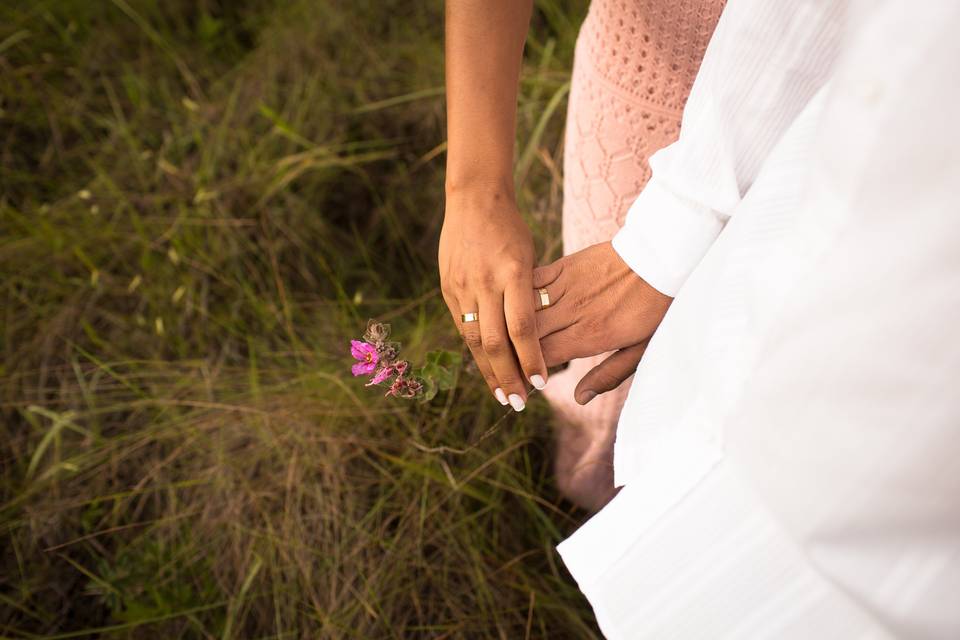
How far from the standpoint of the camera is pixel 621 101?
104 centimetres

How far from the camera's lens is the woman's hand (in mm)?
885

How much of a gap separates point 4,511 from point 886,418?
76.9 inches

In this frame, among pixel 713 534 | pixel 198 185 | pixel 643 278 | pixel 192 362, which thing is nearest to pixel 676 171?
pixel 643 278

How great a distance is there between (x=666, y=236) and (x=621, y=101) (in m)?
0.37

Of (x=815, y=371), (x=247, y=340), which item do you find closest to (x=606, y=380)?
(x=815, y=371)

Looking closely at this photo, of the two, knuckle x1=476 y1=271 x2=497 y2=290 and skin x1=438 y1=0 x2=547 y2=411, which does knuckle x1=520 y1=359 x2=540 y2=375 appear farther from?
knuckle x1=476 y1=271 x2=497 y2=290

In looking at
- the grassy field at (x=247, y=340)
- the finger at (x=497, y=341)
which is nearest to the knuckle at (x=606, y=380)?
the finger at (x=497, y=341)

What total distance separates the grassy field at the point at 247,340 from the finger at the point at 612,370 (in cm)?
42

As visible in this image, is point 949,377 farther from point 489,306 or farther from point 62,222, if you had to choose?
point 62,222

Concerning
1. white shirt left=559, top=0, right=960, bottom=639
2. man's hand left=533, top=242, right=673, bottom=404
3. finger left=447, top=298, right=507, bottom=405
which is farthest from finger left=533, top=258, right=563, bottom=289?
white shirt left=559, top=0, right=960, bottom=639

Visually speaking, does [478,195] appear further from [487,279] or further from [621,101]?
[621,101]

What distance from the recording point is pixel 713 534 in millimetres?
576

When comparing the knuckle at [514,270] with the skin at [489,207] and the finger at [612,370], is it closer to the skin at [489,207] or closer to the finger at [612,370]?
the skin at [489,207]

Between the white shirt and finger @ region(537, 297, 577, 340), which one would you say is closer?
the white shirt
